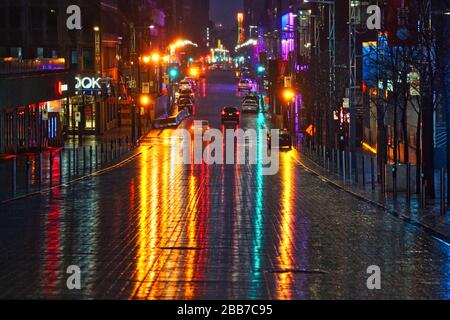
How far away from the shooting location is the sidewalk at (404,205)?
74.0ft

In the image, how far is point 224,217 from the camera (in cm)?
2480

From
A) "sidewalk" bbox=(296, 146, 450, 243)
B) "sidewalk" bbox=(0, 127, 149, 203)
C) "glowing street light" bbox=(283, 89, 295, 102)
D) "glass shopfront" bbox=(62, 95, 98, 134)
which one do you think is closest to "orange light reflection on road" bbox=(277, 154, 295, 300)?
"sidewalk" bbox=(296, 146, 450, 243)

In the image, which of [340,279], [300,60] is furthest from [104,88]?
[340,279]

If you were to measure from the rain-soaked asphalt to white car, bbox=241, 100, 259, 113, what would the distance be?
2697 inches

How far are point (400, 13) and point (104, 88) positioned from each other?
1689 inches

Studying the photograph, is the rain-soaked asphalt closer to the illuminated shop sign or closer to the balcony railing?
the balcony railing

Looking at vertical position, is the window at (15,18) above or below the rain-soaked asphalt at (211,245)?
above

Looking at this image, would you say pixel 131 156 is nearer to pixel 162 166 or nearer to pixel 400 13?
pixel 162 166

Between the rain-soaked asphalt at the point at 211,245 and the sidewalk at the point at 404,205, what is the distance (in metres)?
0.39

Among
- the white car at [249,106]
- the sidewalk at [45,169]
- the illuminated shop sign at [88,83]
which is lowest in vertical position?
the sidewalk at [45,169]

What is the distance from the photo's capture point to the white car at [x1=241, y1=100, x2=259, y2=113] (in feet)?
338

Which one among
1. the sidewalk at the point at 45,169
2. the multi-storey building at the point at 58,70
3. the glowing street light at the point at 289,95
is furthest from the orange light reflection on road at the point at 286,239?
the glowing street light at the point at 289,95

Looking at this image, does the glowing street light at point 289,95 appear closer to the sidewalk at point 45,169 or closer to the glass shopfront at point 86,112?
the glass shopfront at point 86,112

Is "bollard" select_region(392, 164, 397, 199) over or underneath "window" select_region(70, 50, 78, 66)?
underneath
